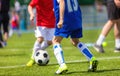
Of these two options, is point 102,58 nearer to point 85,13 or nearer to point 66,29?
point 66,29

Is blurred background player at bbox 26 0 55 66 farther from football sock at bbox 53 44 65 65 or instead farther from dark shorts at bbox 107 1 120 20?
dark shorts at bbox 107 1 120 20

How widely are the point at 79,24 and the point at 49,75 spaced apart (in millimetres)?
1173

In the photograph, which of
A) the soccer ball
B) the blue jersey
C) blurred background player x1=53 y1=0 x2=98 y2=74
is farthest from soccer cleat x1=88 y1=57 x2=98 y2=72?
the soccer ball

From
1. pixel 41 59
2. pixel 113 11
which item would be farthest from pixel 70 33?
pixel 113 11

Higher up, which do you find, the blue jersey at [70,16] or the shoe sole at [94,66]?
the blue jersey at [70,16]

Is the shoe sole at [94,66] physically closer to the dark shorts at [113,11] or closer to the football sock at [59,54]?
the football sock at [59,54]

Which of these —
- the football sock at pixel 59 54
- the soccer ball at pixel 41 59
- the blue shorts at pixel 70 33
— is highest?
the blue shorts at pixel 70 33

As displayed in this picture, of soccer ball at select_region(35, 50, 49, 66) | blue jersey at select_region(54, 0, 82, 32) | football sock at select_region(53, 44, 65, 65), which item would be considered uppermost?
blue jersey at select_region(54, 0, 82, 32)

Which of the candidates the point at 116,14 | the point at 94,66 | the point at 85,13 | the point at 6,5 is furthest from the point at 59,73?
the point at 85,13

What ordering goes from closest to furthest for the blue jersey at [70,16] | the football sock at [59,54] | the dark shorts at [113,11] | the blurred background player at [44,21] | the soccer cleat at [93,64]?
the football sock at [59,54] < the blue jersey at [70,16] < the soccer cleat at [93,64] < the blurred background player at [44,21] < the dark shorts at [113,11]

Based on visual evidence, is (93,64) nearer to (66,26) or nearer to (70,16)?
(66,26)

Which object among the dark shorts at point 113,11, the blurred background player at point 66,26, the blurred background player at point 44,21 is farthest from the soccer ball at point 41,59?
the dark shorts at point 113,11

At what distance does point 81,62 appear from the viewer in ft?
34.3

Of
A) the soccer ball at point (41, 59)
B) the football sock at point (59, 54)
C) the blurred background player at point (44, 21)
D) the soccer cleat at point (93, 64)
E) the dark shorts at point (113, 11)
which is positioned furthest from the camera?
the dark shorts at point (113, 11)
